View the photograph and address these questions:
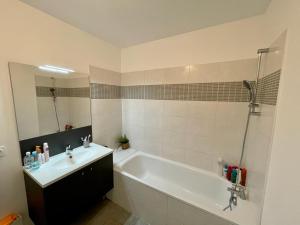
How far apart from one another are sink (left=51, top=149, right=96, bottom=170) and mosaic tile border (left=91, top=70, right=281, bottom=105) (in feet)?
2.68

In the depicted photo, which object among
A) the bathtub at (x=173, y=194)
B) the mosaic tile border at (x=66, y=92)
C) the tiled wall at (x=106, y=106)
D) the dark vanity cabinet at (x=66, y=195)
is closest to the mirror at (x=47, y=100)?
the mosaic tile border at (x=66, y=92)

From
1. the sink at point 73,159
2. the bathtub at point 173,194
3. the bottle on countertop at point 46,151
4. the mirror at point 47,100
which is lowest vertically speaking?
the bathtub at point 173,194

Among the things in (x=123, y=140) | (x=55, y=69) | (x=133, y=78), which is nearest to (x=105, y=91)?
(x=133, y=78)

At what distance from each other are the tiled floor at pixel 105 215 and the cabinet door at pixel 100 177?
277 millimetres

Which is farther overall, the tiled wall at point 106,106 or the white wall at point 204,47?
the tiled wall at point 106,106

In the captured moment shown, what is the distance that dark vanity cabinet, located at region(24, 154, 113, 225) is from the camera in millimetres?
1156

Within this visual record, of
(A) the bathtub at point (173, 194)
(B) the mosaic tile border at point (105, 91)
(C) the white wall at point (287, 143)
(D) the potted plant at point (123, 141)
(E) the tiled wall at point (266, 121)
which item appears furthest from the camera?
(D) the potted plant at point (123, 141)

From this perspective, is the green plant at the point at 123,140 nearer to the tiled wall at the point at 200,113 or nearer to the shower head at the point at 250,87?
the tiled wall at the point at 200,113

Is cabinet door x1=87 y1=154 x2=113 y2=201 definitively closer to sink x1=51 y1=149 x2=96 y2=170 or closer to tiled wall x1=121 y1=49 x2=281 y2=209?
sink x1=51 y1=149 x2=96 y2=170

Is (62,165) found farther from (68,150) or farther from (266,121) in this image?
(266,121)

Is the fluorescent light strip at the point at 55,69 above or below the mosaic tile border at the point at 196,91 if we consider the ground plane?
above

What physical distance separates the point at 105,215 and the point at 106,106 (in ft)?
A: 5.06

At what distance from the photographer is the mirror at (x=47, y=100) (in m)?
1.31

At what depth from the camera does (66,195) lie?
50.1 inches
